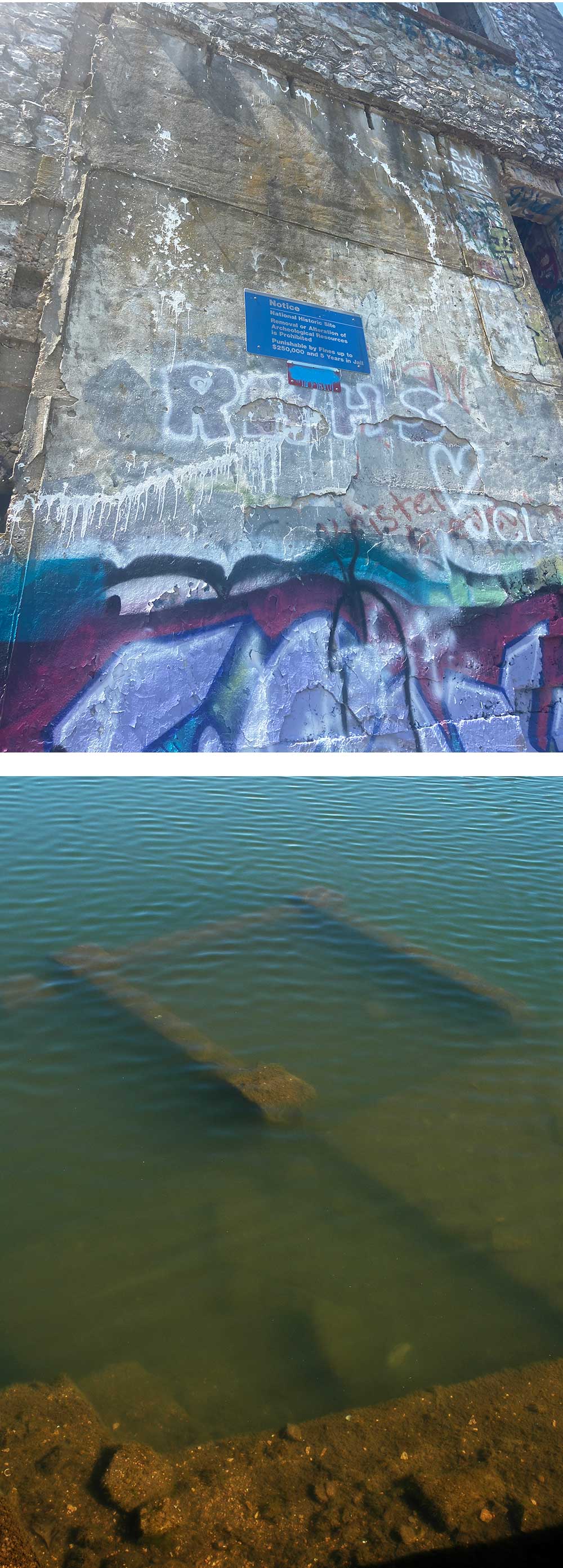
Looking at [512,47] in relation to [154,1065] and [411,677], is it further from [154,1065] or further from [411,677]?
[154,1065]

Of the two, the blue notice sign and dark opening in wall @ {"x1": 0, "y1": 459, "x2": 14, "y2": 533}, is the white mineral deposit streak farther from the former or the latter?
dark opening in wall @ {"x1": 0, "y1": 459, "x2": 14, "y2": 533}

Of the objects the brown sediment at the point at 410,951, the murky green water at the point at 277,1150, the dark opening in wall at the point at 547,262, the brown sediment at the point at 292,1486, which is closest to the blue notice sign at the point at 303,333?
the dark opening in wall at the point at 547,262

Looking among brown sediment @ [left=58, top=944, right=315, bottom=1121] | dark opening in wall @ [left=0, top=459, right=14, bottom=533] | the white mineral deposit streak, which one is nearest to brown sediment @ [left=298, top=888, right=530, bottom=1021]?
brown sediment @ [left=58, top=944, right=315, bottom=1121]

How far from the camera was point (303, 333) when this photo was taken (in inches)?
268

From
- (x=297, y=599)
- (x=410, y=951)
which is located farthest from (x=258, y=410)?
(x=410, y=951)

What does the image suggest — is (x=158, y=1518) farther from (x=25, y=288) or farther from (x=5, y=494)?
(x=25, y=288)

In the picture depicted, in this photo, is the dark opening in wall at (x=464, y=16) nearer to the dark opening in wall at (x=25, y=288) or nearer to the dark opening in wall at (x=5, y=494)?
the dark opening in wall at (x=25, y=288)

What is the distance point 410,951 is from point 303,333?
5.65m

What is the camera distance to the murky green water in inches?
67.4

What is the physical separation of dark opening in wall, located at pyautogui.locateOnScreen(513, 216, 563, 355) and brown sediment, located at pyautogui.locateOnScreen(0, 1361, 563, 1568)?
31.4ft

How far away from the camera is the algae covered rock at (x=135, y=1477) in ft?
4.47

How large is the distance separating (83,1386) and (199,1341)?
0.82 ft

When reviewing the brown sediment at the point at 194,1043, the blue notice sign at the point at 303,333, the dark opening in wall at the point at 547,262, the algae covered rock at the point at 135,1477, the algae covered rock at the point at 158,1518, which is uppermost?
the dark opening in wall at the point at 547,262

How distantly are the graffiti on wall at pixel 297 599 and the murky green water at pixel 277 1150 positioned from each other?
1666mm
